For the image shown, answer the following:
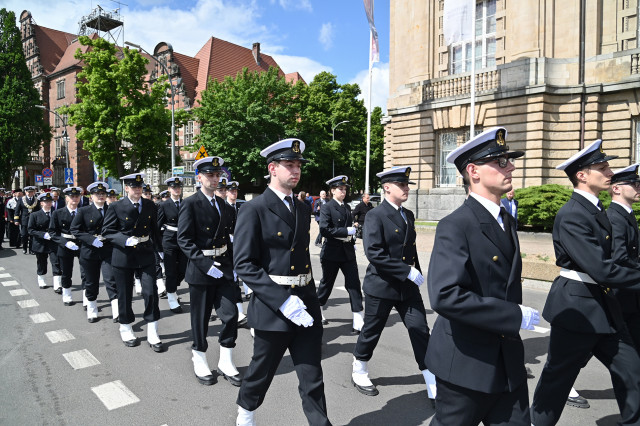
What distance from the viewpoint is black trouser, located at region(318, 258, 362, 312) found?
6.54 metres

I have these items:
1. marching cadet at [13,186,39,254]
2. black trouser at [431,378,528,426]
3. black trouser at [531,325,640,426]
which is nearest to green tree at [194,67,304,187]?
marching cadet at [13,186,39,254]

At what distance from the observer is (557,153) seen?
67.0ft

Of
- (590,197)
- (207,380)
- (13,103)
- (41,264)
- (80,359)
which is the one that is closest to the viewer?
(590,197)

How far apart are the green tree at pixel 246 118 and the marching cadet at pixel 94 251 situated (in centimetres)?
3203

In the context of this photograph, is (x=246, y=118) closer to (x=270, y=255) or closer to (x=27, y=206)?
(x=27, y=206)

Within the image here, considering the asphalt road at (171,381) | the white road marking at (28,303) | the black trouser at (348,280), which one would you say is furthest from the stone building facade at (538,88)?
the white road marking at (28,303)

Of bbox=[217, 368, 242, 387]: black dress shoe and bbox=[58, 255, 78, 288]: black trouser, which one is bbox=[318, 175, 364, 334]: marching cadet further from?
bbox=[58, 255, 78, 288]: black trouser

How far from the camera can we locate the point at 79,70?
6097 cm

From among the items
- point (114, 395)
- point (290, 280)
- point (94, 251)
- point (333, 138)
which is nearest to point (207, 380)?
point (114, 395)

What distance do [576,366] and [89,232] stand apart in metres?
7.18

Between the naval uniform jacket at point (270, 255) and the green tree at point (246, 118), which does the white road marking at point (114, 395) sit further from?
the green tree at point (246, 118)

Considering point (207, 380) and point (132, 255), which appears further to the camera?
point (132, 255)

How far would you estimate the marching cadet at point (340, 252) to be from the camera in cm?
659

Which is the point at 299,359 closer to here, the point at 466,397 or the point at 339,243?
the point at 466,397
